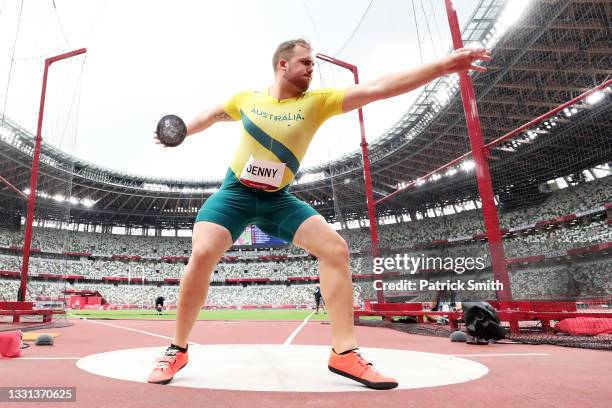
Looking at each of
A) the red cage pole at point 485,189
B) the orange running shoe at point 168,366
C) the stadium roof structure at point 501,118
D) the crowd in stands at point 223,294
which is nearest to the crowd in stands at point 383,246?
the crowd in stands at point 223,294

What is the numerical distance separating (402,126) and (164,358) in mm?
22142

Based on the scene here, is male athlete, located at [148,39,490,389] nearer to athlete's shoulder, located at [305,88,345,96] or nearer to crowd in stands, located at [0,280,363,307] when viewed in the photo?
athlete's shoulder, located at [305,88,345,96]

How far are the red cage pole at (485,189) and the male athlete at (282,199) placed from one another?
4307mm

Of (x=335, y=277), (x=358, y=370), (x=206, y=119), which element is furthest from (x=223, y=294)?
(x=358, y=370)

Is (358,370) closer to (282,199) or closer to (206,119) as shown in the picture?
(282,199)

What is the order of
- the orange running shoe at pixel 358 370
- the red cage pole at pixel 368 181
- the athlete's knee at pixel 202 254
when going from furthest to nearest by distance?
the red cage pole at pixel 368 181 → the athlete's knee at pixel 202 254 → the orange running shoe at pixel 358 370

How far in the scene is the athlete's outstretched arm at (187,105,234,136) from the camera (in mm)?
2703

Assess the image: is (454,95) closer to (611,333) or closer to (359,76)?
(359,76)

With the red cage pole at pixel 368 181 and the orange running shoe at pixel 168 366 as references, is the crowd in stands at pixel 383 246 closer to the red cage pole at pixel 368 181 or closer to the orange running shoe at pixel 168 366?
the red cage pole at pixel 368 181

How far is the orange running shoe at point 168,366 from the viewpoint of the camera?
198 centimetres

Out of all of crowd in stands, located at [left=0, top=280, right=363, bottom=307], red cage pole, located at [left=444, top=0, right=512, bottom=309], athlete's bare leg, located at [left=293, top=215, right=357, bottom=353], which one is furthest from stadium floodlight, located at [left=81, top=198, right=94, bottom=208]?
athlete's bare leg, located at [left=293, top=215, right=357, bottom=353]

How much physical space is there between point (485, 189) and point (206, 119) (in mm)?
4873

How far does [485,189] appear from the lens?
19.9ft

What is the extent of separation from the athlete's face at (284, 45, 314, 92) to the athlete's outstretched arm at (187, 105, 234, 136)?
596 mm
